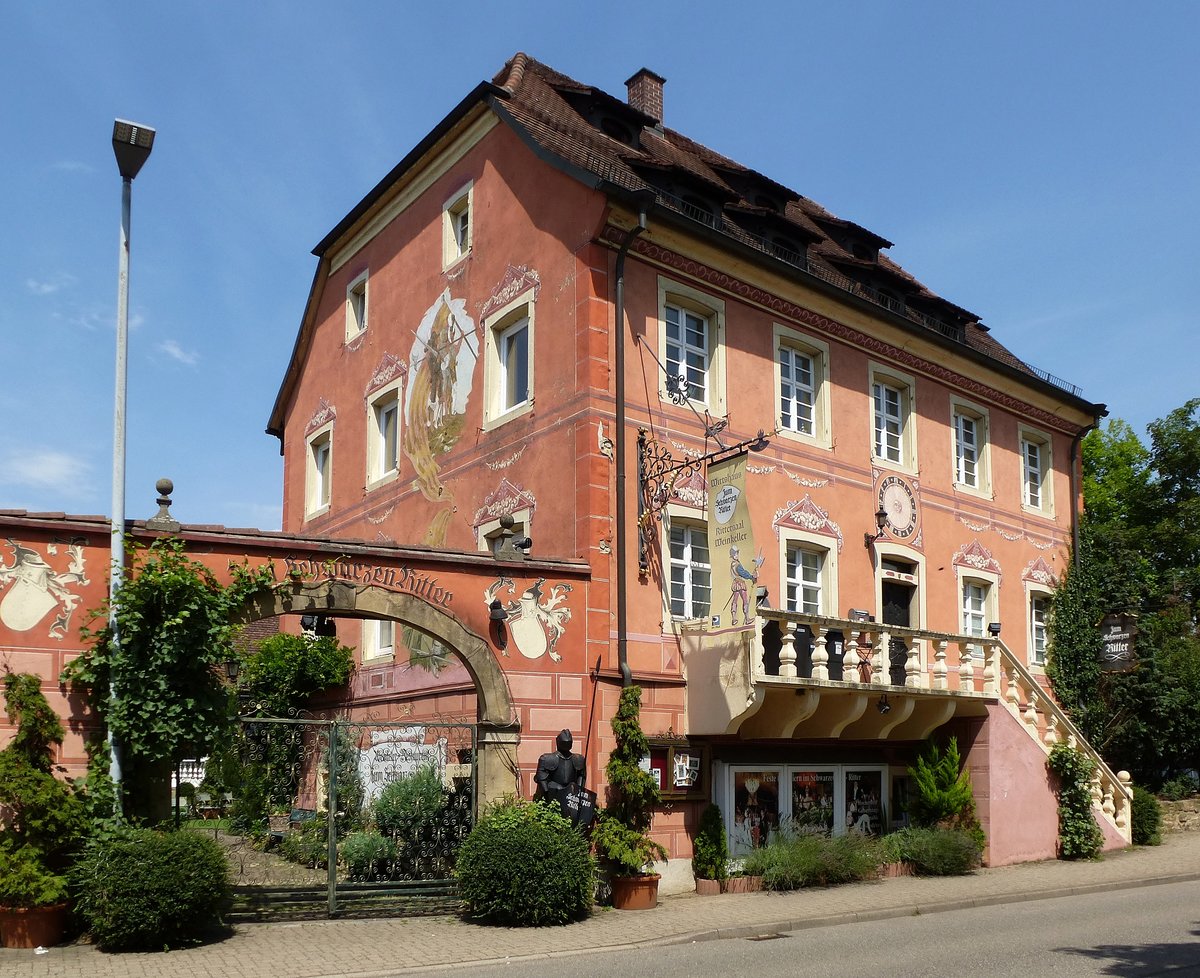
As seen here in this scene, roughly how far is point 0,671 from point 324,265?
44.7 ft

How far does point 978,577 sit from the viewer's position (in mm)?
22109

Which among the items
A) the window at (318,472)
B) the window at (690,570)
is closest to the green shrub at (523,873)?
the window at (690,570)

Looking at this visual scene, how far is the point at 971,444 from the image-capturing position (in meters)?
23.0

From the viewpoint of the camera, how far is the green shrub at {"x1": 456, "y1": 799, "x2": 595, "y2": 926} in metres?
12.6

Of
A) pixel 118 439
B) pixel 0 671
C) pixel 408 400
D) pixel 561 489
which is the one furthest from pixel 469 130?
pixel 0 671

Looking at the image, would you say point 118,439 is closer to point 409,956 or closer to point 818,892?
point 409,956

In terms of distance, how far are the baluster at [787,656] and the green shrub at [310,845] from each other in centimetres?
610

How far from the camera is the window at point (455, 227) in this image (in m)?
19.7

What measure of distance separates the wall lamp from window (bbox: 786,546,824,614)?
1.00m

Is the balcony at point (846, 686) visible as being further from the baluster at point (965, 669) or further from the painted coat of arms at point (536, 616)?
the painted coat of arms at point (536, 616)

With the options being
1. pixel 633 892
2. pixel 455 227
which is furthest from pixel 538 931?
pixel 455 227

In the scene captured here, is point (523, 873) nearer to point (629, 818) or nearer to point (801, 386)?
point (629, 818)

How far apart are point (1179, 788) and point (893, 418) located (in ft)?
30.2

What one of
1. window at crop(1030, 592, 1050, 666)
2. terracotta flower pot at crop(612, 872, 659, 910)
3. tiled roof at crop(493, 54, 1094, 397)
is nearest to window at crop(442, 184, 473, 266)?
tiled roof at crop(493, 54, 1094, 397)
